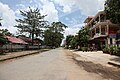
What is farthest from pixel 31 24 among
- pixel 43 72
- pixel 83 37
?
pixel 43 72

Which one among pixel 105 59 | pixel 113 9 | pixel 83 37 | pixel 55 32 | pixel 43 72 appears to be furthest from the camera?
pixel 55 32

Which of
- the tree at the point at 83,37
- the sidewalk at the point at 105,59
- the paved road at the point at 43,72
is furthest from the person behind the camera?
the tree at the point at 83,37

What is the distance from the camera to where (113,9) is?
82.6 ft

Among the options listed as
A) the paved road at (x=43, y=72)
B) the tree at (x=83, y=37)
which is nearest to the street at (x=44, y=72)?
the paved road at (x=43, y=72)

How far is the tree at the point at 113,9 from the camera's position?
24.3 meters

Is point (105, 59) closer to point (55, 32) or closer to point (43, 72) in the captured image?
point (43, 72)

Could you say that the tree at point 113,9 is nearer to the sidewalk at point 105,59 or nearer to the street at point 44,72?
the sidewalk at point 105,59

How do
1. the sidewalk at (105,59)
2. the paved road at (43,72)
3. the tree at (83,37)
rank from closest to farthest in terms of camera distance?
the paved road at (43,72)
the sidewalk at (105,59)
the tree at (83,37)

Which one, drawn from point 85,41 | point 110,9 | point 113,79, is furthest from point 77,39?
point 113,79

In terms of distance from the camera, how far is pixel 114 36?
42000 mm

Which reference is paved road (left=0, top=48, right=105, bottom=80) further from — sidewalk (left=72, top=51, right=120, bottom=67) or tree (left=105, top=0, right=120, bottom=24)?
tree (left=105, top=0, right=120, bottom=24)

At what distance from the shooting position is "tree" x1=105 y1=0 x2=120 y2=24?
24.3m

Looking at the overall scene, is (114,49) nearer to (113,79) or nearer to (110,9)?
(110,9)

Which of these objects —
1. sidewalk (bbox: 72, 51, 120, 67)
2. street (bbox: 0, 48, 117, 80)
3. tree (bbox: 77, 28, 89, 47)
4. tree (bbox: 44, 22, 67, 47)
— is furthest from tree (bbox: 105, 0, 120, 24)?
tree (bbox: 44, 22, 67, 47)
